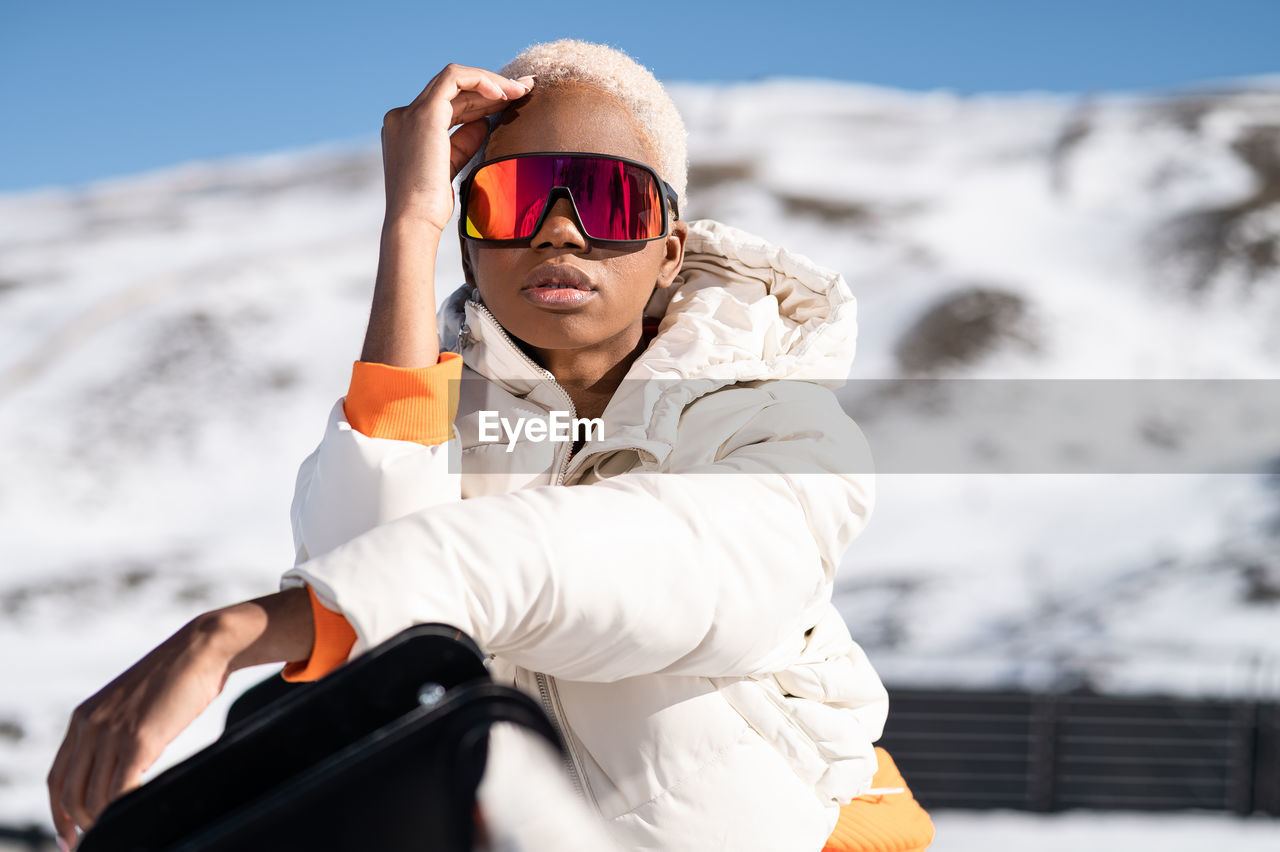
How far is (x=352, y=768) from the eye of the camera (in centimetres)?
46

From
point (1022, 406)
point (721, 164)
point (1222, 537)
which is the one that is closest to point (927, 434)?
point (1022, 406)

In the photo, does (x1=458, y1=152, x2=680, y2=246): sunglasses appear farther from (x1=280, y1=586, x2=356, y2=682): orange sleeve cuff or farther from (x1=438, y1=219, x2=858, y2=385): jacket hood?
(x1=280, y1=586, x2=356, y2=682): orange sleeve cuff

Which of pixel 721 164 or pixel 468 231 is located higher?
pixel 721 164

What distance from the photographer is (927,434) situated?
12461 millimetres

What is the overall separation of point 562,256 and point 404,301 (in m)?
0.25

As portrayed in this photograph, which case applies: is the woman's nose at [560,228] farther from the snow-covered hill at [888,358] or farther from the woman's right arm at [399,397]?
the snow-covered hill at [888,358]

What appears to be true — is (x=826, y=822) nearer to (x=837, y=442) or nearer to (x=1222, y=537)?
(x=837, y=442)

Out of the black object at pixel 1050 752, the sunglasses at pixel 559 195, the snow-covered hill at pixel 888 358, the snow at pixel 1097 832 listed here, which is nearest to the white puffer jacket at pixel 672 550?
the sunglasses at pixel 559 195

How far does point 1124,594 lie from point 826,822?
919 centimetres

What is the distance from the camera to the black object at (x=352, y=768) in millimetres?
455

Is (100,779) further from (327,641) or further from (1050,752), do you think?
(1050,752)

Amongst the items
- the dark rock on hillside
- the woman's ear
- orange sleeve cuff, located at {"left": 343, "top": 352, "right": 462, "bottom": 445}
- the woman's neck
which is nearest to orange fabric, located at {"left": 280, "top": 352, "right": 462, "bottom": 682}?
orange sleeve cuff, located at {"left": 343, "top": 352, "right": 462, "bottom": 445}

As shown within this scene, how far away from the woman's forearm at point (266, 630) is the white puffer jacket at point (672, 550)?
29 mm

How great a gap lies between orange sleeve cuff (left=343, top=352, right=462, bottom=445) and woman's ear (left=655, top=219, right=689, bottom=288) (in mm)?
472
